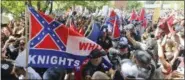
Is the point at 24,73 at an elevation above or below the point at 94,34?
below

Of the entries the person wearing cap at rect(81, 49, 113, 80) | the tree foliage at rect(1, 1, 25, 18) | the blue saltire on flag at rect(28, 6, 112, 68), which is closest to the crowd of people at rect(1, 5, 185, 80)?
the person wearing cap at rect(81, 49, 113, 80)

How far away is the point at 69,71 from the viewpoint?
22.1ft

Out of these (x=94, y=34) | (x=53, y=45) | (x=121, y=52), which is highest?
(x=94, y=34)

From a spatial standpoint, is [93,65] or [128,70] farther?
[93,65]

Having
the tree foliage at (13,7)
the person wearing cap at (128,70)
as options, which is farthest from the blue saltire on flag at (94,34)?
the tree foliage at (13,7)

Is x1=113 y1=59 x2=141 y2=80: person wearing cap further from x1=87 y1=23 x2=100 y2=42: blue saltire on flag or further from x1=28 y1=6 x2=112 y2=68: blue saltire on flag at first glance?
x1=87 y1=23 x2=100 y2=42: blue saltire on flag

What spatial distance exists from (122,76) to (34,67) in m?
1.13

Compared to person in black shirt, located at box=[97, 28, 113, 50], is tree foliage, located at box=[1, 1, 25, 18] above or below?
above

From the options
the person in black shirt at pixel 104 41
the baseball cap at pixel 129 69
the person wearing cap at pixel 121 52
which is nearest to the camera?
the baseball cap at pixel 129 69

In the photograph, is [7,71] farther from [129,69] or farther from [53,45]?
[129,69]

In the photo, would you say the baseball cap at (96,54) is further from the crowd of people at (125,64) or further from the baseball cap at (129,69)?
the baseball cap at (129,69)

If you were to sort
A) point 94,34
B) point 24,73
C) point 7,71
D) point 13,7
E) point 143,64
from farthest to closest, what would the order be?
1. point 13,7
2. point 94,34
3. point 7,71
4. point 24,73
5. point 143,64

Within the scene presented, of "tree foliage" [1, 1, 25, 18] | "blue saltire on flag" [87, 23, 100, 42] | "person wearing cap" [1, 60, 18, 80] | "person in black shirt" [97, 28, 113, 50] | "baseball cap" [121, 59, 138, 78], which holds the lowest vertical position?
"person wearing cap" [1, 60, 18, 80]

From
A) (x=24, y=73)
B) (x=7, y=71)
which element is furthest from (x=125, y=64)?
(x=7, y=71)
